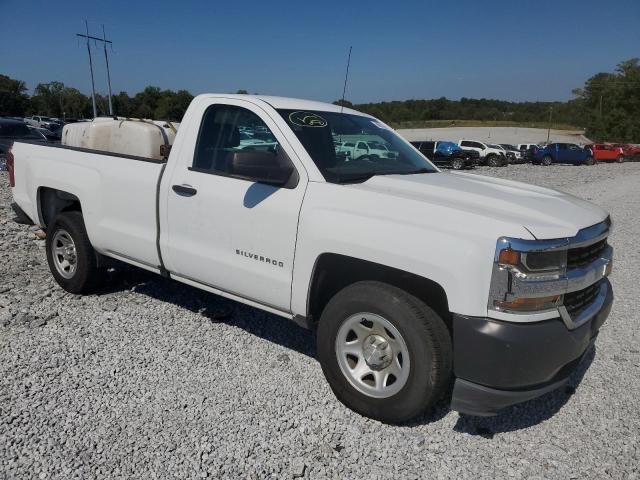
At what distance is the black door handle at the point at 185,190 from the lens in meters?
3.82

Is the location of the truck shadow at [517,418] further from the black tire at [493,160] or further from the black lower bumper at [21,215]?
the black tire at [493,160]

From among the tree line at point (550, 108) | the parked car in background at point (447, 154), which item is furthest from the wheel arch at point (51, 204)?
the tree line at point (550, 108)

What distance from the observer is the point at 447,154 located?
29.6m

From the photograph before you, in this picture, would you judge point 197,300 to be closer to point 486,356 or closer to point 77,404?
point 77,404

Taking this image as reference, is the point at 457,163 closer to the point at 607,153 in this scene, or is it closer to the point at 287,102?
the point at 607,153

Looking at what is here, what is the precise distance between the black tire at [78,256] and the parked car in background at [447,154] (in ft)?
84.8

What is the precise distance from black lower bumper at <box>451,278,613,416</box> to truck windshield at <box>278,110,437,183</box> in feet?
4.28

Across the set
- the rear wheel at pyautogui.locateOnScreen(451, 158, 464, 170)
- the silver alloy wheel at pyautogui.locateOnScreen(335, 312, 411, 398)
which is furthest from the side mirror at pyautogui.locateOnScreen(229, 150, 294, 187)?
the rear wheel at pyautogui.locateOnScreen(451, 158, 464, 170)

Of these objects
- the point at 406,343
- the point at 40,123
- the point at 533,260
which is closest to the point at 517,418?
the point at 406,343

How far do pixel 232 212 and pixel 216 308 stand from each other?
5.24ft

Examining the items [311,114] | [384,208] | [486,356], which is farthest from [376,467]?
[311,114]

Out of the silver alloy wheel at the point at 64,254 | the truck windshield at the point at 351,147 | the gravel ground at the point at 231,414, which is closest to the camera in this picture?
the gravel ground at the point at 231,414

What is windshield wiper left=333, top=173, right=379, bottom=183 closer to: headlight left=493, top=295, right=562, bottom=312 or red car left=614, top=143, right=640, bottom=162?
headlight left=493, top=295, right=562, bottom=312

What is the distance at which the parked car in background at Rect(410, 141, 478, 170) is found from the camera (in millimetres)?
29406
